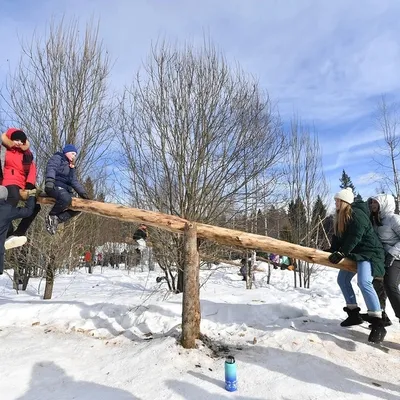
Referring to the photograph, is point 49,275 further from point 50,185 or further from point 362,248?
point 362,248

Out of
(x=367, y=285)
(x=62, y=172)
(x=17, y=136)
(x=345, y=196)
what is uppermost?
(x=17, y=136)

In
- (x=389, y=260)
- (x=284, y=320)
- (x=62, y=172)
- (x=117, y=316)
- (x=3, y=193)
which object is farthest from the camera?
(x=117, y=316)

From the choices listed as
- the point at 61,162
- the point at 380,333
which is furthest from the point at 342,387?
the point at 61,162

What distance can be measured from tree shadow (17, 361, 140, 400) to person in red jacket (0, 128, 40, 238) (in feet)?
7.22

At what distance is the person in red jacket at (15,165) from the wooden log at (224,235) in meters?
0.40

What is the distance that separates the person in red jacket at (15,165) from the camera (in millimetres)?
4863

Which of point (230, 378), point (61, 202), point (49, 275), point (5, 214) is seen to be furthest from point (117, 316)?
point (49, 275)

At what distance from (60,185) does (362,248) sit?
4478 mm

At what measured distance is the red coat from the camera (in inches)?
194

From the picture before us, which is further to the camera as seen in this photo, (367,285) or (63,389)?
(367,285)

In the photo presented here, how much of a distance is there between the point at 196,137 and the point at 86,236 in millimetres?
4715

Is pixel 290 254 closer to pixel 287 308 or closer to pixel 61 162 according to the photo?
pixel 287 308

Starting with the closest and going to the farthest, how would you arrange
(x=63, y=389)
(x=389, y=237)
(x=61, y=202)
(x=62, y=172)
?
(x=63, y=389), (x=389, y=237), (x=61, y=202), (x=62, y=172)

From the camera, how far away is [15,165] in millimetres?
5020
